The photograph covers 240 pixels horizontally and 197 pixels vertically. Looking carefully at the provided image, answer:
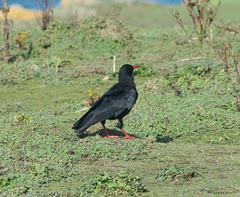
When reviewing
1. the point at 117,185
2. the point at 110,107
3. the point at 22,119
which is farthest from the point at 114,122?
the point at 117,185

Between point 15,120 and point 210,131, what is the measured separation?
428 cm

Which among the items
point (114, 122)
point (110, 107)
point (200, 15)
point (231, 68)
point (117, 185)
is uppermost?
point (200, 15)

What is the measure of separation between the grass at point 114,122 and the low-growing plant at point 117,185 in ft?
Result: 0.05

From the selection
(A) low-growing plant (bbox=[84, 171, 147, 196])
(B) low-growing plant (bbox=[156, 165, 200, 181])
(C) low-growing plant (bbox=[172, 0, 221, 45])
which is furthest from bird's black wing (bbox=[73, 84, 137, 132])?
(C) low-growing plant (bbox=[172, 0, 221, 45])

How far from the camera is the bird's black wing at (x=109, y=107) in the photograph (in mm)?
7814

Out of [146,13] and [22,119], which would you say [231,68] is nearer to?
[22,119]

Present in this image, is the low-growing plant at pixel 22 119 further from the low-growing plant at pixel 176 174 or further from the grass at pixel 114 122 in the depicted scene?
the low-growing plant at pixel 176 174

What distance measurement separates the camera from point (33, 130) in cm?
867

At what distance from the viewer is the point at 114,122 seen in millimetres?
9781

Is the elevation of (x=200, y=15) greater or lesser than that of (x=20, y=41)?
greater

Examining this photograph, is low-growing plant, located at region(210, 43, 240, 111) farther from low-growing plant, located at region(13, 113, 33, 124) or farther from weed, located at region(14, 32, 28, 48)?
weed, located at region(14, 32, 28, 48)

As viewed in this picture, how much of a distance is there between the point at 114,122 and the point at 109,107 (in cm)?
182

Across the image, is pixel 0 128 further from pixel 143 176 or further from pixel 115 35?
pixel 115 35

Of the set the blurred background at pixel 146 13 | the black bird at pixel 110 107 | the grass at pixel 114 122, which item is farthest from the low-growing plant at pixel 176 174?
the blurred background at pixel 146 13
